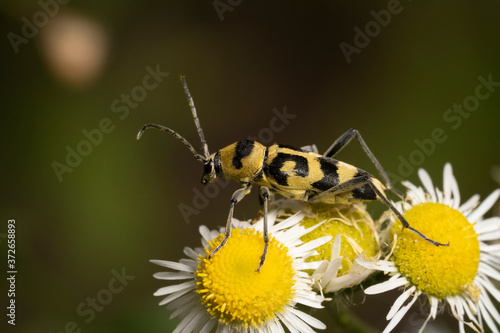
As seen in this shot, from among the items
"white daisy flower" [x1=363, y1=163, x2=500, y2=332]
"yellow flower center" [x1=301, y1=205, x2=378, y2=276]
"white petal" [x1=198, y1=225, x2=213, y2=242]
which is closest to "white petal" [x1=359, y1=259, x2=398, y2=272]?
"white daisy flower" [x1=363, y1=163, x2=500, y2=332]

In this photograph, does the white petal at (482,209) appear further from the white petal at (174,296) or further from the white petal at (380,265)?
the white petal at (174,296)

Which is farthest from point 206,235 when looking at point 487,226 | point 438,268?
point 487,226

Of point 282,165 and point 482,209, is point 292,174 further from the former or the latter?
point 482,209

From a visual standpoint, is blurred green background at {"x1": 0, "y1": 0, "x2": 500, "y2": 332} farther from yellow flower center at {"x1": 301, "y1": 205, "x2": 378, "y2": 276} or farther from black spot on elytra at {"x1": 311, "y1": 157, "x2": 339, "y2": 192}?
black spot on elytra at {"x1": 311, "y1": 157, "x2": 339, "y2": 192}

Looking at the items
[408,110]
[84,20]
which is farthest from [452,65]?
[84,20]

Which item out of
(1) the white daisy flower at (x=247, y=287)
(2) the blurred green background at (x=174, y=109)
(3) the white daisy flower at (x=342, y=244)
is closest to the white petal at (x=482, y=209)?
(3) the white daisy flower at (x=342, y=244)
